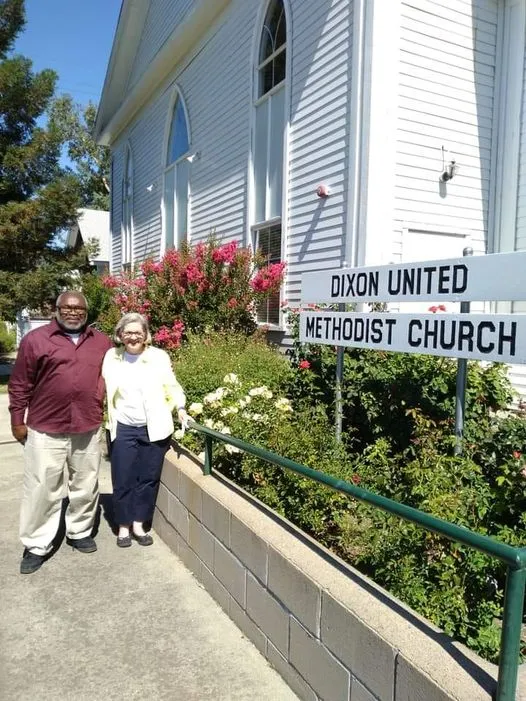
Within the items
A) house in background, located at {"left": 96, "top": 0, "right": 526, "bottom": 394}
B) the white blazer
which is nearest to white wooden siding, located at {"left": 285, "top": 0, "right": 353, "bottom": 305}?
house in background, located at {"left": 96, "top": 0, "right": 526, "bottom": 394}

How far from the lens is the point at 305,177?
777cm

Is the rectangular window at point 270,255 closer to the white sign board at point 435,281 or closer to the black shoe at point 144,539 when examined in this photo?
the white sign board at point 435,281

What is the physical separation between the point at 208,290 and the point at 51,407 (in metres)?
4.45

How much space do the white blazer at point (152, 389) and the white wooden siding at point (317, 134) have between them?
12.0ft

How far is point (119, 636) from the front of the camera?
9.85 ft

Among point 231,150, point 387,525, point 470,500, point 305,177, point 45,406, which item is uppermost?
point 231,150

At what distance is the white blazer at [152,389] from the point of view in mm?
3920

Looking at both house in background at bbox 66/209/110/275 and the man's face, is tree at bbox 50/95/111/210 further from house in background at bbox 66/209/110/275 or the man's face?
the man's face

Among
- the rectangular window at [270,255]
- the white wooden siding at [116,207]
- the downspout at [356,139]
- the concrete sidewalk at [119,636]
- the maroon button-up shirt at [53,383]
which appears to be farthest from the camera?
the white wooden siding at [116,207]

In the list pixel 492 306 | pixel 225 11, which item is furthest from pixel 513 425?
pixel 225 11

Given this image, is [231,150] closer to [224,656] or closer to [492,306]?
[492,306]

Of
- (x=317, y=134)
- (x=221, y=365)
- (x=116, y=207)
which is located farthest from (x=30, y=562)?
(x=116, y=207)

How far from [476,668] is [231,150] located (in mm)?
9573

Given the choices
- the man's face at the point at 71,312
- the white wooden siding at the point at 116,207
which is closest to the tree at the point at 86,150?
the white wooden siding at the point at 116,207
